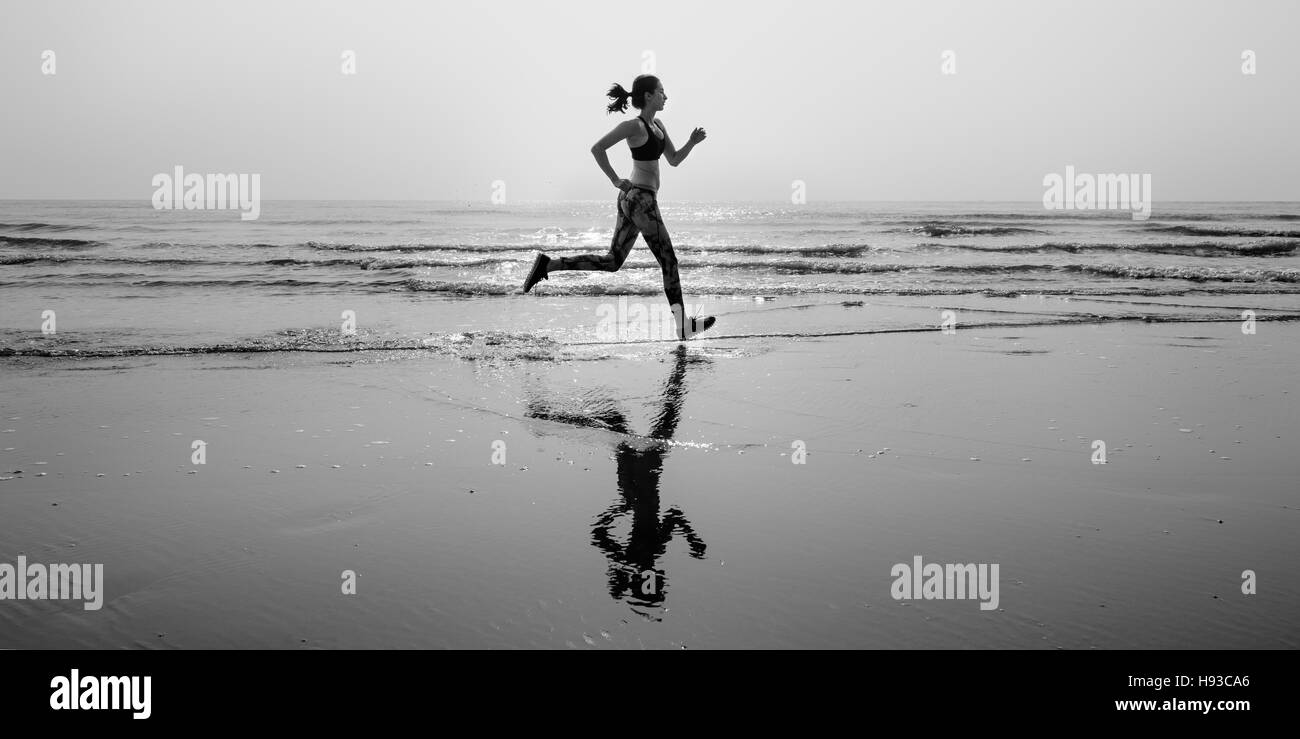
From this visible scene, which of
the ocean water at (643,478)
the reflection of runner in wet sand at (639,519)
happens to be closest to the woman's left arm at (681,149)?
the ocean water at (643,478)

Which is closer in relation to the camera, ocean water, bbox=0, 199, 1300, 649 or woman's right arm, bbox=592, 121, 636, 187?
ocean water, bbox=0, 199, 1300, 649

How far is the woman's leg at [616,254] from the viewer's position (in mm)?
7223

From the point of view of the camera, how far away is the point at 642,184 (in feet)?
23.2

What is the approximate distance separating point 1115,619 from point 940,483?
4.18ft

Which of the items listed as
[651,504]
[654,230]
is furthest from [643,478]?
[654,230]

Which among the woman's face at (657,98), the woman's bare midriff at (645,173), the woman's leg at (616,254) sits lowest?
the woman's leg at (616,254)

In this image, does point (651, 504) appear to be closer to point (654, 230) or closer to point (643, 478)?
point (643, 478)

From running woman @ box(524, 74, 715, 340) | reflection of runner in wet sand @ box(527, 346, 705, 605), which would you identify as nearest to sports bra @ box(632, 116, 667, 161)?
running woman @ box(524, 74, 715, 340)

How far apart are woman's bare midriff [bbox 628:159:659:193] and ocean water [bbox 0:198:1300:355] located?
155cm

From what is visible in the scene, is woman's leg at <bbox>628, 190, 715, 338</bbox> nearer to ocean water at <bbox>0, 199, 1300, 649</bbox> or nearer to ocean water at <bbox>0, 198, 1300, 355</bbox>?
ocean water at <bbox>0, 199, 1300, 649</bbox>

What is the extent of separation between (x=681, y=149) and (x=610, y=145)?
58 cm

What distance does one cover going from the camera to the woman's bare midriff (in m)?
7.02

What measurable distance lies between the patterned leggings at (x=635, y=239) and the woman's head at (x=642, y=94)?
0.65 meters

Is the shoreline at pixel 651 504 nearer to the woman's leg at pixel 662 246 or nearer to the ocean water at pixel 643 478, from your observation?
the ocean water at pixel 643 478
